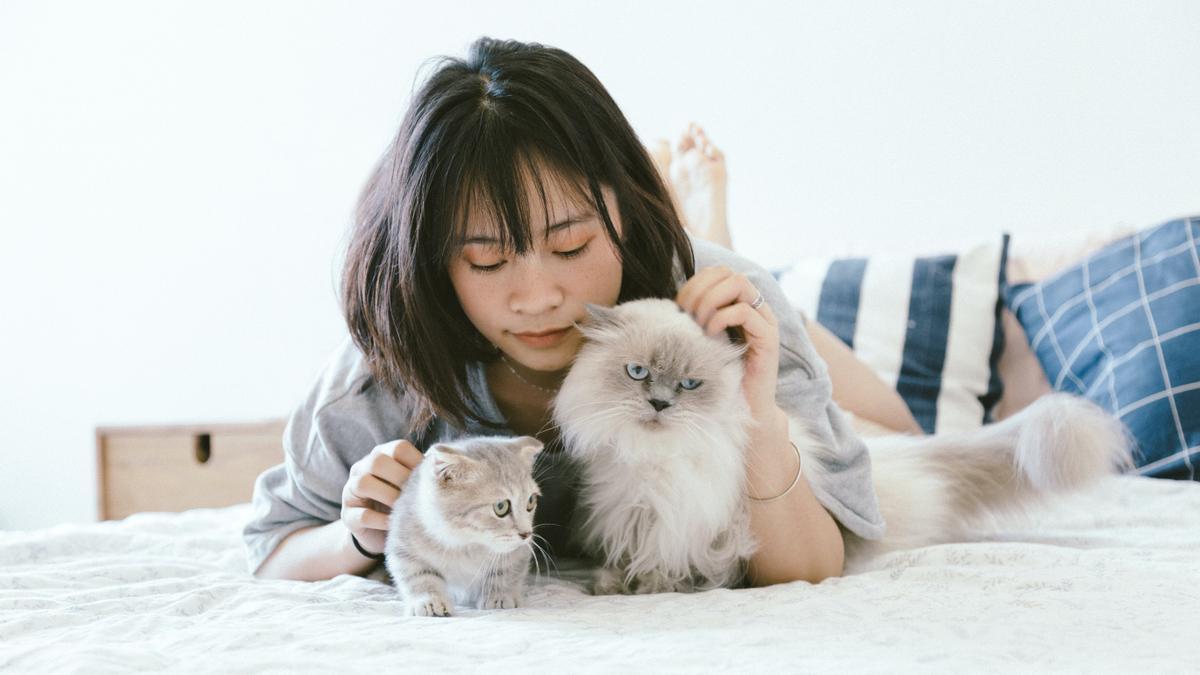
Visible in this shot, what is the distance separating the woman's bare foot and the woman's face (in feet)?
3.94

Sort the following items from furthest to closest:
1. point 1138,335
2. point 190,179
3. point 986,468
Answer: point 190,179 < point 1138,335 < point 986,468

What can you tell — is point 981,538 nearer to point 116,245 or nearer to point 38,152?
point 116,245

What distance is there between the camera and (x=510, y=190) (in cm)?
128

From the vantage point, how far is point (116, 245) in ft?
12.2

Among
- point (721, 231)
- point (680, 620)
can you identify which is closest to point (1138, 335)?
point (721, 231)

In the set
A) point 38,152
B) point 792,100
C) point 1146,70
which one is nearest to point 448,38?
point 792,100

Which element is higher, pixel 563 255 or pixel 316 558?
pixel 563 255

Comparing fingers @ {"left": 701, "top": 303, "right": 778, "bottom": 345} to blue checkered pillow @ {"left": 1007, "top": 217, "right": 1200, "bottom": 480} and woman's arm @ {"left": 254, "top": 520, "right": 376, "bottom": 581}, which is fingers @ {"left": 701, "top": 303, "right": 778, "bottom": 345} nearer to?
woman's arm @ {"left": 254, "top": 520, "right": 376, "bottom": 581}

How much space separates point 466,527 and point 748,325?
458 millimetres

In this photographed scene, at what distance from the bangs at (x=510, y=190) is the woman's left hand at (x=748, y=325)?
0.21 meters

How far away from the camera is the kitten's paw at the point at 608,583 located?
4.48ft

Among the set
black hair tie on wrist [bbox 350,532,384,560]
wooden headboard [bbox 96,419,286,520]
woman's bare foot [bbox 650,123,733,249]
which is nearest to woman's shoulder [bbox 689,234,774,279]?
black hair tie on wrist [bbox 350,532,384,560]

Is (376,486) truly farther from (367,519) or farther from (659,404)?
(659,404)

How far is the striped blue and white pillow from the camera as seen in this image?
239 cm
